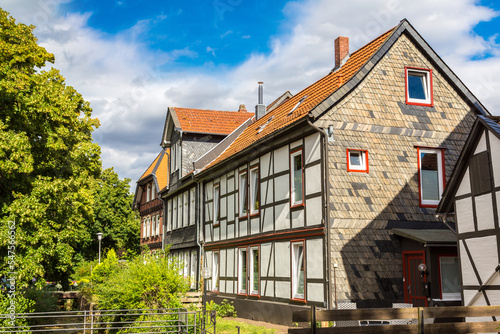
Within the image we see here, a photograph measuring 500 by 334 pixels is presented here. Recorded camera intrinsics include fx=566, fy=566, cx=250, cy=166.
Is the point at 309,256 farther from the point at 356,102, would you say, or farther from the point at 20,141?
the point at 20,141

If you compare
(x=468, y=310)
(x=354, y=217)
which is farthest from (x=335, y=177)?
(x=468, y=310)

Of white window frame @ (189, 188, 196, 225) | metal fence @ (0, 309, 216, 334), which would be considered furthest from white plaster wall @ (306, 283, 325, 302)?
white window frame @ (189, 188, 196, 225)

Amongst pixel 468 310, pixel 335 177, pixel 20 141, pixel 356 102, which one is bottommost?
pixel 468 310

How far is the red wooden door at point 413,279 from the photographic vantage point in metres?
15.4

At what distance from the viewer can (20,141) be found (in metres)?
16.5

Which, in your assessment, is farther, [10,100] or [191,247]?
[191,247]

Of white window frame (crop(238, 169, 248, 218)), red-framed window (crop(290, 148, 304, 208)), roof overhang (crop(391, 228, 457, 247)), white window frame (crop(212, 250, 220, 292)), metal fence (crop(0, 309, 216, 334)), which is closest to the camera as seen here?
metal fence (crop(0, 309, 216, 334))

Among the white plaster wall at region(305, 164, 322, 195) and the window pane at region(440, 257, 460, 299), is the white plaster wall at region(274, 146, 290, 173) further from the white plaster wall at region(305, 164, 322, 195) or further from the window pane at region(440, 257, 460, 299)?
the window pane at region(440, 257, 460, 299)

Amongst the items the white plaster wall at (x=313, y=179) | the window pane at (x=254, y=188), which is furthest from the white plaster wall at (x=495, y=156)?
the window pane at (x=254, y=188)

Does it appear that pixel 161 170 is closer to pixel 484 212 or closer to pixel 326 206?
pixel 326 206

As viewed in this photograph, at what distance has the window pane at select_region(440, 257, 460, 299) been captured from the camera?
1512 centimetres

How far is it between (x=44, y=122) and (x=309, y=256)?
922cm

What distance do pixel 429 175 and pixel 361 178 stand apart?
7.96 feet

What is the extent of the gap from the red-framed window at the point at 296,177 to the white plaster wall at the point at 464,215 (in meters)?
5.44
